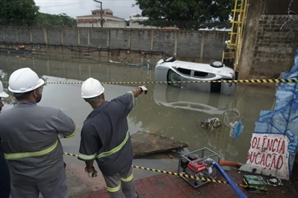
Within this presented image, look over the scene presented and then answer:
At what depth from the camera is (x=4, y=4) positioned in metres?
28.7

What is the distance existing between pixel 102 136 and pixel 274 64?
37.5 feet

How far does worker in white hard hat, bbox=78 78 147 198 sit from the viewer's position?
2219 mm

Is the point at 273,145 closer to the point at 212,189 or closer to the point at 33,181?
the point at 212,189

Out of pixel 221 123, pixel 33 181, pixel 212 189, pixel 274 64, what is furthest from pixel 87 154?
pixel 274 64

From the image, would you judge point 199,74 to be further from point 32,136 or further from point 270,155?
point 32,136

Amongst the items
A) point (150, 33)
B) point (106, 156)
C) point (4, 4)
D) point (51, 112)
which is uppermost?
point (4, 4)

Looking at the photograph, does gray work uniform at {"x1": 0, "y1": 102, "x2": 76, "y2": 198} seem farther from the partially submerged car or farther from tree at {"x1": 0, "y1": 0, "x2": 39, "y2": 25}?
tree at {"x1": 0, "y1": 0, "x2": 39, "y2": 25}

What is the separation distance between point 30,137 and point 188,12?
23548 millimetres

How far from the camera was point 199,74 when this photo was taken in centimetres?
964

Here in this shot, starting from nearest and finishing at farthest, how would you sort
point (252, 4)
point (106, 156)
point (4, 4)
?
1. point (106, 156)
2. point (252, 4)
3. point (4, 4)

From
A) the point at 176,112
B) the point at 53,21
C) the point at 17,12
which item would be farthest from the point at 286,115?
the point at 53,21

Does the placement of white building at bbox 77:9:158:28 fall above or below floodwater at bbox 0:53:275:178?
above

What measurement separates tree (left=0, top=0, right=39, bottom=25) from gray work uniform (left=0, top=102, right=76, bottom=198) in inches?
1285

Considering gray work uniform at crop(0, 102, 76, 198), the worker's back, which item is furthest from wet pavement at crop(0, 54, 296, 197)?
the worker's back
